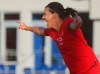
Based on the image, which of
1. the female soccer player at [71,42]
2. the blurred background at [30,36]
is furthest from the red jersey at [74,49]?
the blurred background at [30,36]

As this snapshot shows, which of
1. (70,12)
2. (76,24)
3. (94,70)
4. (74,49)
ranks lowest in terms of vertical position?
(94,70)

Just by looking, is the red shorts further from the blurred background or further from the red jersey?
the blurred background

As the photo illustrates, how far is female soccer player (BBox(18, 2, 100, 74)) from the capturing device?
5.84 meters

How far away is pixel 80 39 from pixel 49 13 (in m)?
0.47

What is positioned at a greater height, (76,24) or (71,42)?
(76,24)

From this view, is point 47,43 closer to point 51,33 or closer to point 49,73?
point 49,73

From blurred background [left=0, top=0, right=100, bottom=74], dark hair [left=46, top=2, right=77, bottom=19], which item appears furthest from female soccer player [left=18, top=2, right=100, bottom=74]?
blurred background [left=0, top=0, right=100, bottom=74]

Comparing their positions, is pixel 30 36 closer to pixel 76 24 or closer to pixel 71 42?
pixel 71 42

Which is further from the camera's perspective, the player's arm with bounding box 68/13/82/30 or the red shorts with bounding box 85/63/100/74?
the red shorts with bounding box 85/63/100/74

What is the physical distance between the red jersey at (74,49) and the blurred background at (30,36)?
817 cm

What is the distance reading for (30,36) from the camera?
1516 cm

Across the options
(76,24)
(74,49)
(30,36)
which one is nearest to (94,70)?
(74,49)

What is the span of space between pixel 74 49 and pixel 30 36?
368 inches

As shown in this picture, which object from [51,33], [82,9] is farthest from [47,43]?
[51,33]
